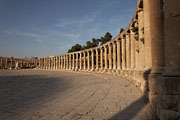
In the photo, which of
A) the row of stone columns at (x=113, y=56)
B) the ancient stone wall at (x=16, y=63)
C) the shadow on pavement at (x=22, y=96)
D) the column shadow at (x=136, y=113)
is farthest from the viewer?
the ancient stone wall at (x=16, y=63)

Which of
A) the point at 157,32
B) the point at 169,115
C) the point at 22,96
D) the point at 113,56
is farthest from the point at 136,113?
the point at 113,56

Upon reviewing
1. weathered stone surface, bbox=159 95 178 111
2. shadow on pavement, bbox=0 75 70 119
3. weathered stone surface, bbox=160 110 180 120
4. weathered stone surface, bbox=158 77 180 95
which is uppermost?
weathered stone surface, bbox=158 77 180 95

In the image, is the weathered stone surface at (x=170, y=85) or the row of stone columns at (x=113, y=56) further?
the row of stone columns at (x=113, y=56)

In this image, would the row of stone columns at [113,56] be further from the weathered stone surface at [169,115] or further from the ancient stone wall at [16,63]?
the ancient stone wall at [16,63]

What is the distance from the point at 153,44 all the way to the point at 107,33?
45948mm

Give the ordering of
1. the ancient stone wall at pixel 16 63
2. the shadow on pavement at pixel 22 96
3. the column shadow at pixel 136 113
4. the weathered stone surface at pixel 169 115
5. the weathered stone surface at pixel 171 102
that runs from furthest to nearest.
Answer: the ancient stone wall at pixel 16 63, the shadow on pavement at pixel 22 96, the column shadow at pixel 136 113, the weathered stone surface at pixel 171 102, the weathered stone surface at pixel 169 115

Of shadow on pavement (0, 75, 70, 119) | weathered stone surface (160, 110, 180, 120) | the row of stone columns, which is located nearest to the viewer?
weathered stone surface (160, 110, 180, 120)

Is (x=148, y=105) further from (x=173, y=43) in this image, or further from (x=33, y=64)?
(x=33, y=64)

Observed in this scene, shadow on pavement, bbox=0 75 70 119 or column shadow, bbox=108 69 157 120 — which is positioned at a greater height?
column shadow, bbox=108 69 157 120

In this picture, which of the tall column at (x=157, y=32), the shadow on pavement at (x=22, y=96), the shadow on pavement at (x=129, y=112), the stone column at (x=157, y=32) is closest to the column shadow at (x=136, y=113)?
the shadow on pavement at (x=129, y=112)

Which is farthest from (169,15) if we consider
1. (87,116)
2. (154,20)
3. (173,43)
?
(87,116)

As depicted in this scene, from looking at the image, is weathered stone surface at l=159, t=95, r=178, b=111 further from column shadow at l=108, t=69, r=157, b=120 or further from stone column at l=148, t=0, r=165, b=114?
stone column at l=148, t=0, r=165, b=114

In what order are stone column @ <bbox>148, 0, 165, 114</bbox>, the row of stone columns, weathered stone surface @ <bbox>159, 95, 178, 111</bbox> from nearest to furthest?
weathered stone surface @ <bbox>159, 95, 178, 111</bbox> < stone column @ <bbox>148, 0, 165, 114</bbox> < the row of stone columns

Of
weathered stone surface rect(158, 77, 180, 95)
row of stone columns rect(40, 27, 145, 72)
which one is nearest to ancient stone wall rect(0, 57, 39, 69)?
row of stone columns rect(40, 27, 145, 72)
